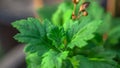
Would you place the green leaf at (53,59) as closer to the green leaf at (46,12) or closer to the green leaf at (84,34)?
the green leaf at (84,34)

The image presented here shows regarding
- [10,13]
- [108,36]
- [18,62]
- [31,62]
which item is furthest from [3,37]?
[31,62]

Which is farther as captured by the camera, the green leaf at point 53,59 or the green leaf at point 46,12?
the green leaf at point 46,12

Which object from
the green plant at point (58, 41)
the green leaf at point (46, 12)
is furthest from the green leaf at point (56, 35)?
the green leaf at point (46, 12)

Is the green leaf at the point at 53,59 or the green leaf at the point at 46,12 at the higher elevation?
the green leaf at the point at 46,12

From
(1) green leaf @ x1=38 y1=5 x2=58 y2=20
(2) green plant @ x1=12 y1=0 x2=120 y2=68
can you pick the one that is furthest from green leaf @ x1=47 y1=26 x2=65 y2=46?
(1) green leaf @ x1=38 y1=5 x2=58 y2=20

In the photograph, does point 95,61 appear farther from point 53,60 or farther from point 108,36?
point 108,36

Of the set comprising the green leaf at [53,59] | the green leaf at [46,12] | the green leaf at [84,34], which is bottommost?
the green leaf at [53,59]
